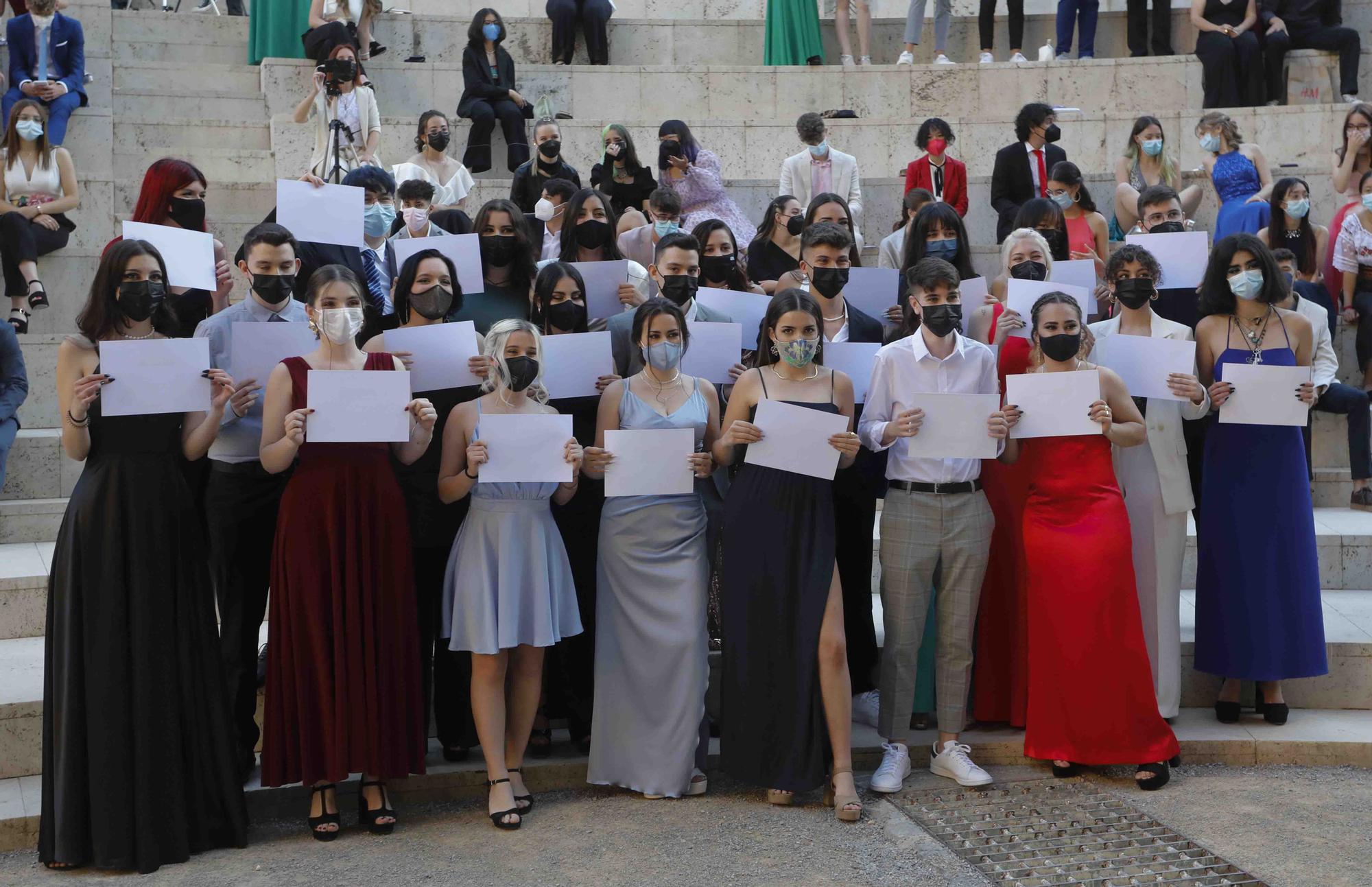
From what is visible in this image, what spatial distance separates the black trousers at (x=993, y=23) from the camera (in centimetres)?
1398

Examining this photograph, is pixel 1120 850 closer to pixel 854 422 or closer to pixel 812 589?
pixel 812 589

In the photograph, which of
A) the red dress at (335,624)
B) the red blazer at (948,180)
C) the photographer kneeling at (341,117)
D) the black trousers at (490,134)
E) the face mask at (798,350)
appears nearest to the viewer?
the red dress at (335,624)

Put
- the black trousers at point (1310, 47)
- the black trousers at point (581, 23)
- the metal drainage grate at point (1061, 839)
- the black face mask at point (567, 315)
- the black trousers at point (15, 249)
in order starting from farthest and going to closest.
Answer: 1. the black trousers at point (581, 23)
2. the black trousers at point (1310, 47)
3. the black trousers at point (15, 249)
4. the black face mask at point (567, 315)
5. the metal drainage grate at point (1061, 839)

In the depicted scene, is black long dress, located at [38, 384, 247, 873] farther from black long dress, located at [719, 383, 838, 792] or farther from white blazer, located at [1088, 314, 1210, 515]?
white blazer, located at [1088, 314, 1210, 515]

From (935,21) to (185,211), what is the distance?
406 inches

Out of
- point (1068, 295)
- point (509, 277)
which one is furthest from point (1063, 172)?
point (509, 277)

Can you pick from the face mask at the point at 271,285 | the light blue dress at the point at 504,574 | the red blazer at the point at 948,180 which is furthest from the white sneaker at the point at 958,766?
the red blazer at the point at 948,180

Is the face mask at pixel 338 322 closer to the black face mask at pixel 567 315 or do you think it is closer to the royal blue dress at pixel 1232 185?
the black face mask at pixel 567 315

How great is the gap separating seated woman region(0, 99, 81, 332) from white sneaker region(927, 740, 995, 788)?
5886 millimetres

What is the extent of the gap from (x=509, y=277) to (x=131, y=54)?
28.8 ft

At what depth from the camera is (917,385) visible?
18.3 ft

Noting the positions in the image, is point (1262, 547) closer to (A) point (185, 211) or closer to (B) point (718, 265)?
(B) point (718, 265)

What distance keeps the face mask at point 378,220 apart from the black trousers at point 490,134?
4809 millimetres

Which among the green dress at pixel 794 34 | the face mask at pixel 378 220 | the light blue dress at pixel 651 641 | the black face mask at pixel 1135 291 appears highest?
the green dress at pixel 794 34
